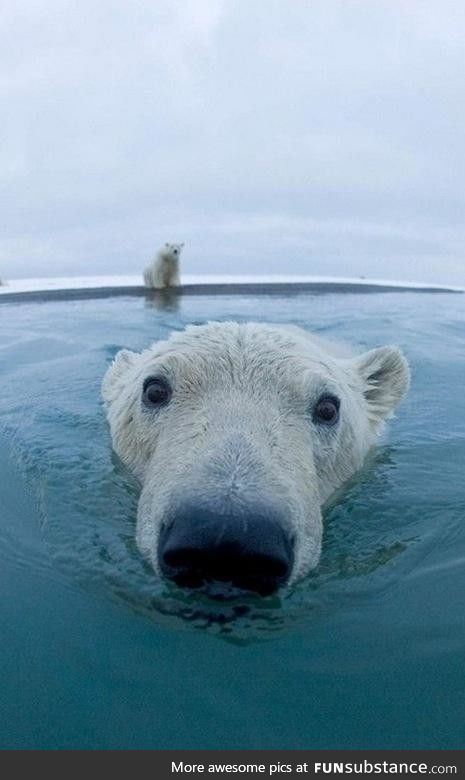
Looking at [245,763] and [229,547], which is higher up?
[229,547]

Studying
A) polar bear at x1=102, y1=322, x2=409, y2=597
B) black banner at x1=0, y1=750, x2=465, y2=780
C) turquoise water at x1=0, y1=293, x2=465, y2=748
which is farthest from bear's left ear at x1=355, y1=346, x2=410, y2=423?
black banner at x1=0, y1=750, x2=465, y2=780

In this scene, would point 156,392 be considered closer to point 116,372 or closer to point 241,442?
point 241,442

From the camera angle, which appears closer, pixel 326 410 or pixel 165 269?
pixel 326 410

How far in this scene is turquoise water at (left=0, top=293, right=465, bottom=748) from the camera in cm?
272

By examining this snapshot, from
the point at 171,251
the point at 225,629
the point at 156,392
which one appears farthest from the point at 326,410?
the point at 171,251

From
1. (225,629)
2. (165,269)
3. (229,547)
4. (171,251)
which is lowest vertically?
(225,629)

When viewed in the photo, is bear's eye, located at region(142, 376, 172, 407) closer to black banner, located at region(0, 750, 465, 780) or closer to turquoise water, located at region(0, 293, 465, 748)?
turquoise water, located at region(0, 293, 465, 748)

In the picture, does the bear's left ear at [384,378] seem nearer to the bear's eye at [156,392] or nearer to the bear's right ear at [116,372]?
the bear's right ear at [116,372]

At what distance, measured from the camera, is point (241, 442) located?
355 centimetres

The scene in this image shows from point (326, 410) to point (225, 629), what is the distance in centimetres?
193

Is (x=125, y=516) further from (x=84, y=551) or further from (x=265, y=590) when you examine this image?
(x=265, y=590)

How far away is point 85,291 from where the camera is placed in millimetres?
20562

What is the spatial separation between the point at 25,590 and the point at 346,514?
2.36m

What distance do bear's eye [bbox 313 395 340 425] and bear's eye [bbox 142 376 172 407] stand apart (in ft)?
3.48
